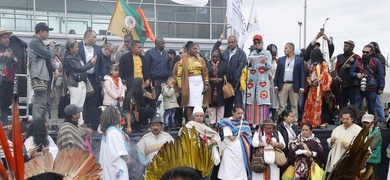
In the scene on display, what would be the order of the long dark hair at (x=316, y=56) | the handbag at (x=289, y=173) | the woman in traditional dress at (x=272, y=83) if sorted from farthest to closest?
the woman in traditional dress at (x=272, y=83) < the long dark hair at (x=316, y=56) < the handbag at (x=289, y=173)

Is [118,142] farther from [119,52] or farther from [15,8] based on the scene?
[15,8]

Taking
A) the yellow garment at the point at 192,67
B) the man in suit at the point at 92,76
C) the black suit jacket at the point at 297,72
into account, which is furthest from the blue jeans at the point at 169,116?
the black suit jacket at the point at 297,72

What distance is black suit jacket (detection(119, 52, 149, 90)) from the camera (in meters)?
7.71

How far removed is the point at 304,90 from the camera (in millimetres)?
8547

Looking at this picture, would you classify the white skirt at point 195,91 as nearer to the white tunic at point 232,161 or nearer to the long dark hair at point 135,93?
the long dark hair at point 135,93

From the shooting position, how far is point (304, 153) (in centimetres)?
692

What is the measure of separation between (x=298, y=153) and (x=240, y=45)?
2680 mm

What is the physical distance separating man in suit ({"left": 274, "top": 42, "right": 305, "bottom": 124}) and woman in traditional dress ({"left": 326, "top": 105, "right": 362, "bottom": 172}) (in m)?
1.14

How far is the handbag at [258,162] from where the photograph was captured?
22.6 ft

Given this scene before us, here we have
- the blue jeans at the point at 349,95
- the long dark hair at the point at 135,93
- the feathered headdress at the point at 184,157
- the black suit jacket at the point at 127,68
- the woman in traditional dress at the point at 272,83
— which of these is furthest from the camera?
the woman in traditional dress at the point at 272,83

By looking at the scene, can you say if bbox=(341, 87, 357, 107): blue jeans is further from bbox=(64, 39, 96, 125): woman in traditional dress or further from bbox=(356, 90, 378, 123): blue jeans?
bbox=(64, 39, 96, 125): woman in traditional dress

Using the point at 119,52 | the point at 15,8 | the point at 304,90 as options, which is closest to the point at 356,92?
the point at 304,90

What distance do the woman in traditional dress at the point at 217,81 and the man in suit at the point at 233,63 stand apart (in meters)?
0.13

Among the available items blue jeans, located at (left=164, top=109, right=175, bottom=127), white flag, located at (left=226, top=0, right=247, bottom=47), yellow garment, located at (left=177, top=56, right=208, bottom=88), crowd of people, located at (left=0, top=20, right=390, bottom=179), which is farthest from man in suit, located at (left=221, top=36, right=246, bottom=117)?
blue jeans, located at (left=164, top=109, right=175, bottom=127)
